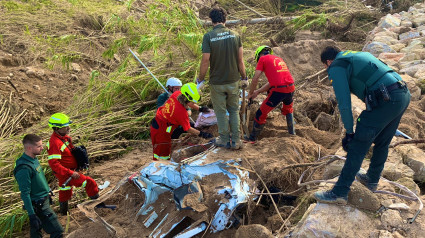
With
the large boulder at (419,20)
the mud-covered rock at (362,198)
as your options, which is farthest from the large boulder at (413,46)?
the mud-covered rock at (362,198)

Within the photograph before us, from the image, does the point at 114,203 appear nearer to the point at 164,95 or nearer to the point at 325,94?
the point at 164,95

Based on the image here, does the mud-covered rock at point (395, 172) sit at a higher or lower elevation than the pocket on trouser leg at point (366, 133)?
lower

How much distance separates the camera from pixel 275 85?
15.2 feet

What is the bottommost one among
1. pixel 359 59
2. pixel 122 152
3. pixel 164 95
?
pixel 122 152

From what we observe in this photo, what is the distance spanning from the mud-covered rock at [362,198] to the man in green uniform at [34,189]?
3.29m

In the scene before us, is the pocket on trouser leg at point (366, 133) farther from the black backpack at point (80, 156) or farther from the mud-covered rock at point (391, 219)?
the black backpack at point (80, 156)

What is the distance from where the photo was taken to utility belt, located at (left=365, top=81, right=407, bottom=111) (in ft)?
9.08

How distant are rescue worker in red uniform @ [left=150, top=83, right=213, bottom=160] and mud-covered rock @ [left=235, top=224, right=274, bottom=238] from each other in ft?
5.98

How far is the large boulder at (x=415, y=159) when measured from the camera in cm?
382

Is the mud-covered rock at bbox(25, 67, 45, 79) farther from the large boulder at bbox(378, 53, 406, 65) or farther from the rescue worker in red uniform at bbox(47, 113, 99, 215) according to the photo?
the large boulder at bbox(378, 53, 406, 65)

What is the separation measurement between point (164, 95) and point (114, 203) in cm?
208

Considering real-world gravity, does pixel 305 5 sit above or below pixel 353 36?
above

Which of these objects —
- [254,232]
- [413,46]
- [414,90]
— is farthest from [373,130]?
[413,46]

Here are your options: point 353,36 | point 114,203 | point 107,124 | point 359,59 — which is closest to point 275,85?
point 359,59
